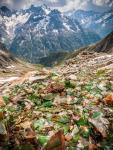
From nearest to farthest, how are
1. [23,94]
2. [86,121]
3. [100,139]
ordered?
Result: [100,139] → [86,121] → [23,94]

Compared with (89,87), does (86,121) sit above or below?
below

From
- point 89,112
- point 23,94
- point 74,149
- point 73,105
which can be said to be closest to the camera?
point 74,149

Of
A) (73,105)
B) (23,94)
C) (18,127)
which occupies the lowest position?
(18,127)

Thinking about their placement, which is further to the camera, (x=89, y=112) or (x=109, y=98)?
(x=109, y=98)

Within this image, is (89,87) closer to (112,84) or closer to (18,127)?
(112,84)

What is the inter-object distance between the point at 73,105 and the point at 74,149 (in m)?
4.02

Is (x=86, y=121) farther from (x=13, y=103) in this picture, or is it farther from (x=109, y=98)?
(x=13, y=103)

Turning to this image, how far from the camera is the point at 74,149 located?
36.7 ft

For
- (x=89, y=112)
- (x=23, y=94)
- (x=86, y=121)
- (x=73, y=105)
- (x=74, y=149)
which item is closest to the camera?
(x=74, y=149)

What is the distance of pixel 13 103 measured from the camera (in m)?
15.9

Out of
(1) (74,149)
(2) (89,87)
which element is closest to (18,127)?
(1) (74,149)

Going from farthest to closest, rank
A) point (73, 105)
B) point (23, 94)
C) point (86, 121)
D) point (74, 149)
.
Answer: point (23, 94)
point (73, 105)
point (86, 121)
point (74, 149)

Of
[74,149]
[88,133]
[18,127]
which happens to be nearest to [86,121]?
[88,133]

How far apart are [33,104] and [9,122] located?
2.56 m
